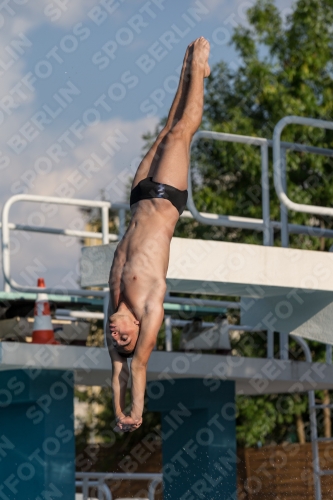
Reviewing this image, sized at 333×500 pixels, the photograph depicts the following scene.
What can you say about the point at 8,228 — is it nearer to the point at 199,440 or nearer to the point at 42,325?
the point at 42,325

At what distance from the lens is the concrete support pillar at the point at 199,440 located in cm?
1065

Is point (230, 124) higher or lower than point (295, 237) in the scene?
higher

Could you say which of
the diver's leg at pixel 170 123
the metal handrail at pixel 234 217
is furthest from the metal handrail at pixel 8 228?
the diver's leg at pixel 170 123

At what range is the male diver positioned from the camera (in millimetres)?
5980

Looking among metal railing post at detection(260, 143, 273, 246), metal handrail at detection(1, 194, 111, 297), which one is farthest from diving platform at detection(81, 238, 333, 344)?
metal handrail at detection(1, 194, 111, 297)

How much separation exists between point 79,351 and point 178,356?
3.99 ft

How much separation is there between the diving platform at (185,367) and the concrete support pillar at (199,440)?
0.14 meters

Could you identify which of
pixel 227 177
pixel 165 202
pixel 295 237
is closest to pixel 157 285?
pixel 165 202

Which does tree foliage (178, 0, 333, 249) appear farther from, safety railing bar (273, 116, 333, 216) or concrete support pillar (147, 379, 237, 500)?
safety railing bar (273, 116, 333, 216)

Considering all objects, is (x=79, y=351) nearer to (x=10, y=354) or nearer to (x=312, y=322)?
(x=10, y=354)

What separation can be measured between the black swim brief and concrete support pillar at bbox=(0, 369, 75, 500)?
351 centimetres

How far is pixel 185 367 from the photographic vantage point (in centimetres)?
994

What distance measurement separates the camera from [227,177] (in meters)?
20.9

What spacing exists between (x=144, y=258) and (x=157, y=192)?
1.70ft
